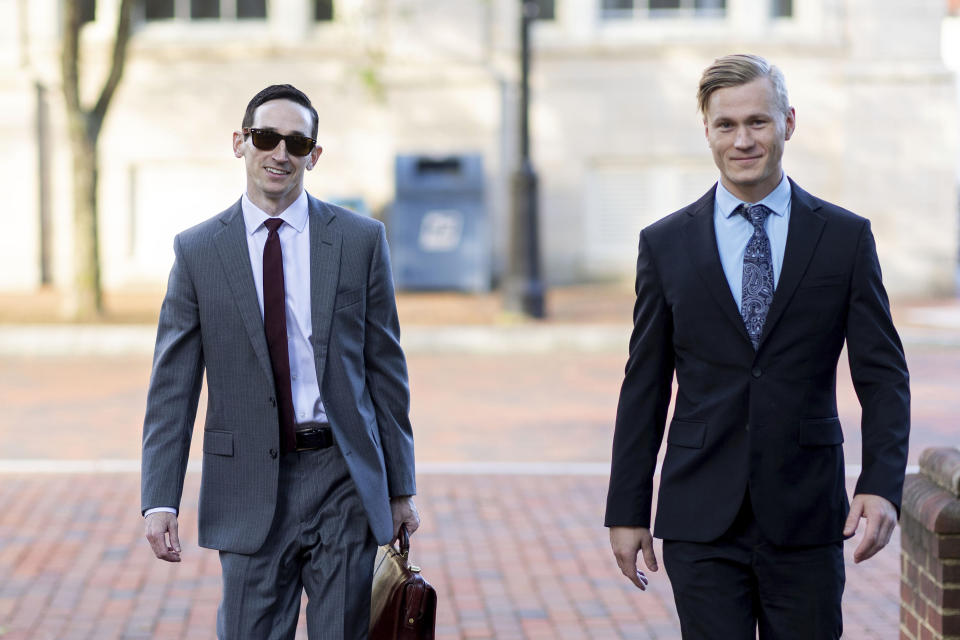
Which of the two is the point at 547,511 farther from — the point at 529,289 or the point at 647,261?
the point at 529,289

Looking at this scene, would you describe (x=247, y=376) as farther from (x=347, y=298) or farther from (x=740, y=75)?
(x=740, y=75)

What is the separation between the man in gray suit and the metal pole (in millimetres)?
12486

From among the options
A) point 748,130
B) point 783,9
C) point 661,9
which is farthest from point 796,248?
point 783,9

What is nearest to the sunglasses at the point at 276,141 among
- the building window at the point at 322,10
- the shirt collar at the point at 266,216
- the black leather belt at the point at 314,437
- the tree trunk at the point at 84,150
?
the shirt collar at the point at 266,216

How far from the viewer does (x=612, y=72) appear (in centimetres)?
2061

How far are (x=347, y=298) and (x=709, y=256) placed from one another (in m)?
0.93

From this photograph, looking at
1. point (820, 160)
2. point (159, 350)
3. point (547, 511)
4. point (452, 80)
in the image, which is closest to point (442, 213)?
point (452, 80)

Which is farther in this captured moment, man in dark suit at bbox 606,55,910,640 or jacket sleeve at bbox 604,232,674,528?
jacket sleeve at bbox 604,232,674,528

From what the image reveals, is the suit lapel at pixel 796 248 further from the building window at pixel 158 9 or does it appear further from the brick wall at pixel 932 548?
the building window at pixel 158 9

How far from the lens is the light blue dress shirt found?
329cm

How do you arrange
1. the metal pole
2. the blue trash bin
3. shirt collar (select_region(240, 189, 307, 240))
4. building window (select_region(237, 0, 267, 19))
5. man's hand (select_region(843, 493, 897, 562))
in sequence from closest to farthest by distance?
1. man's hand (select_region(843, 493, 897, 562))
2. shirt collar (select_region(240, 189, 307, 240))
3. the metal pole
4. the blue trash bin
5. building window (select_region(237, 0, 267, 19))

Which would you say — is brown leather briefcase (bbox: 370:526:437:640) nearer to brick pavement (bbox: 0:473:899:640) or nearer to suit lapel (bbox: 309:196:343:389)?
suit lapel (bbox: 309:196:343:389)

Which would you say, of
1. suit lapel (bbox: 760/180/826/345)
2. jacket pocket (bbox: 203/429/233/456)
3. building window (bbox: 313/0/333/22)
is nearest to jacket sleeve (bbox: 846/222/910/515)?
suit lapel (bbox: 760/180/826/345)

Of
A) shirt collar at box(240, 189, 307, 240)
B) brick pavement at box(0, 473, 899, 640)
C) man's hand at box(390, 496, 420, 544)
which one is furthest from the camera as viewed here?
brick pavement at box(0, 473, 899, 640)
